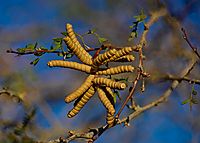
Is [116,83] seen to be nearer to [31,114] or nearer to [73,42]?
[73,42]

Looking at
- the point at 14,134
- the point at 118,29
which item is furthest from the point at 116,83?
the point at 118,29

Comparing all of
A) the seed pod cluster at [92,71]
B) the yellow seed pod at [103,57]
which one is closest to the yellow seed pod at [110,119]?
the seed pod cluster at [92,71]

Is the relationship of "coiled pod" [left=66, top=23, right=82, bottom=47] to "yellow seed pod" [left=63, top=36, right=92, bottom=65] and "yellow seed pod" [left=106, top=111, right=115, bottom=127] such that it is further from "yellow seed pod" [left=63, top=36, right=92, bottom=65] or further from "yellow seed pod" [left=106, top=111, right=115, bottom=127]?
"yellow seed pod" [left=106, top=111, right=115, bottom=127]

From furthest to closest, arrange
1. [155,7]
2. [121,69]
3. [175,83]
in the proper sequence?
[155,7], [175,83], [121,69]

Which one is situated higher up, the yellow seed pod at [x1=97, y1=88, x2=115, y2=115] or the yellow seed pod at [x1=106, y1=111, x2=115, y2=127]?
the yellow seed pod at [x1=97, y1=88, x2=115, y2=115]

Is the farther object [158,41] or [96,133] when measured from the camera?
[158,41]

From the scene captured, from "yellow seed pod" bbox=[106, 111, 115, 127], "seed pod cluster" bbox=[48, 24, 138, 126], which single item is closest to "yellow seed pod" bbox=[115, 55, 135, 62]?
"seed pod cluster" bbox=[48, 24, 138, 126]

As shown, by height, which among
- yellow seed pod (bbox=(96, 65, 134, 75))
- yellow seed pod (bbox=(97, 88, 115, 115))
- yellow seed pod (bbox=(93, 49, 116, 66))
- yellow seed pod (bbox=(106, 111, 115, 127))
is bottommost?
yellow seed pod (bbox=(106, 111, 115, 127))
